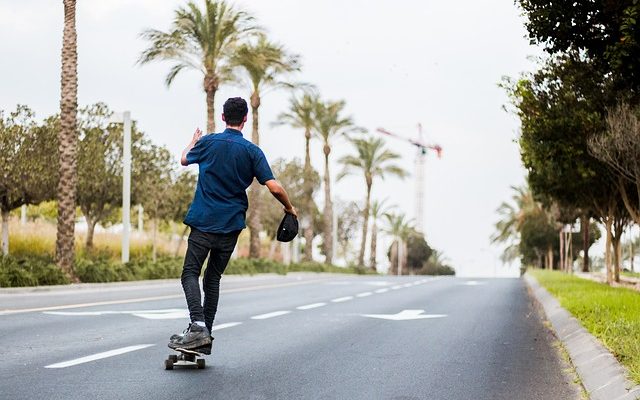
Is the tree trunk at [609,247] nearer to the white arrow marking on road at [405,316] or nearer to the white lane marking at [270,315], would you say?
the white arrow marking on road at [405,316]

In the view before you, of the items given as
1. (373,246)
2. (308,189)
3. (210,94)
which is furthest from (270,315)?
(373,246)

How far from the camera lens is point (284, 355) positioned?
8.40 meters

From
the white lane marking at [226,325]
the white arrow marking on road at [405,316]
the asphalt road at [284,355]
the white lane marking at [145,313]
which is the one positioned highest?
the white lane marking at [145,313]

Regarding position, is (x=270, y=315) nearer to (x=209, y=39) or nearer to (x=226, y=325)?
(x=226, y=325)

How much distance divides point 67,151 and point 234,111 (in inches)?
709

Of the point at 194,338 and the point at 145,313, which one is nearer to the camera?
the point at 194,338

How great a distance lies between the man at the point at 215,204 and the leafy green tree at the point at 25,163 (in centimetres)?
2835

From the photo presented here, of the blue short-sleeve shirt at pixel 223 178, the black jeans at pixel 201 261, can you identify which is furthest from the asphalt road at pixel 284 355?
the blue short-sleeve shirt at pixel 223 178

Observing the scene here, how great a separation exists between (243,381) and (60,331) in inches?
161

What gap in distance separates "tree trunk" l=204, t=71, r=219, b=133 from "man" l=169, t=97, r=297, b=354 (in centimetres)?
3007

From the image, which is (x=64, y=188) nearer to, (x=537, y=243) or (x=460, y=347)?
(x=460, y=347)

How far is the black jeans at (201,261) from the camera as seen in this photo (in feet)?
23.0

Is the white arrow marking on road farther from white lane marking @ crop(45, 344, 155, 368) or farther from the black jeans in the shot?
the black jeans

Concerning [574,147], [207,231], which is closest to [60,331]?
[207,231]
